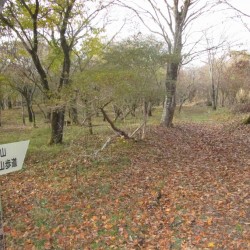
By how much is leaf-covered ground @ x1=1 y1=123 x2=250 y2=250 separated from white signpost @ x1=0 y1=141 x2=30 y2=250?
288 cm

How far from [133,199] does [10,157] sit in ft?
15.4

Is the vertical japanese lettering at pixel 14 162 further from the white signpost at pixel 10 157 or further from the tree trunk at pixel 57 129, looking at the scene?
the tree trunk at pixel 57 129

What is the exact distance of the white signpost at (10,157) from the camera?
9.18 feet

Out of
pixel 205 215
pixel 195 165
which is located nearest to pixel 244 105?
pixel 195 165

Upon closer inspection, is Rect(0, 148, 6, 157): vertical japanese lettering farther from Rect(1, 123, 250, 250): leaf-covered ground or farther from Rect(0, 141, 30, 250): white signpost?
Rect(1, 123, 250, 250): leaf-covered ground

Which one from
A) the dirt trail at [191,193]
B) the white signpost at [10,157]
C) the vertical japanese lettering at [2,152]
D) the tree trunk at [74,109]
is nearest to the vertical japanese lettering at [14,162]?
the white signpost at [10,157]

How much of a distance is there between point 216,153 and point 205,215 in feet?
18.0

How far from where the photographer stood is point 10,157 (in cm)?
288

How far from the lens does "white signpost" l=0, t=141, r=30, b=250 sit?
2.80 meters

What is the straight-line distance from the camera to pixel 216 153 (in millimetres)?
10992

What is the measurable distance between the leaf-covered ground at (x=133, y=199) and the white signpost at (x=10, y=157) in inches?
113

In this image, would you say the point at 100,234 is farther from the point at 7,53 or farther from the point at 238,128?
the point at 7,53

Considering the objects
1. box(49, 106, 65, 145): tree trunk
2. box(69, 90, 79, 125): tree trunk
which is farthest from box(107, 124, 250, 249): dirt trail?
box(49, 106, 65, 145): tree trunk

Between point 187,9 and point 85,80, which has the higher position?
point 187,9
